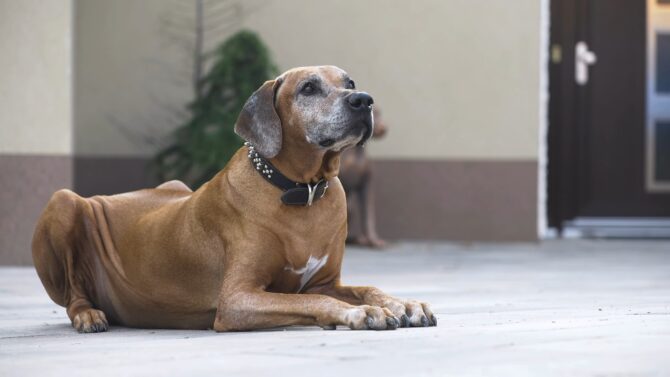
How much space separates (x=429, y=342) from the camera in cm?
362

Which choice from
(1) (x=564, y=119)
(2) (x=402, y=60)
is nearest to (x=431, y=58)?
(2) (x=402, y=60)

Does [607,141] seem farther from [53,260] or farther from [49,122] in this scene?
[53,260]

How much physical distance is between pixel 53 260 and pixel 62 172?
293cm

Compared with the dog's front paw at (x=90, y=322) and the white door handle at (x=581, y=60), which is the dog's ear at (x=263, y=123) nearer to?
the dog's front paw at (x=90, y=322)

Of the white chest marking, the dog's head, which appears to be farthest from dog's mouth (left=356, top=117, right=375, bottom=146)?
the white chest marking

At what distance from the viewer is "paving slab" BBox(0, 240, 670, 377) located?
323 cm

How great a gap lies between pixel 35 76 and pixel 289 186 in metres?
3.71

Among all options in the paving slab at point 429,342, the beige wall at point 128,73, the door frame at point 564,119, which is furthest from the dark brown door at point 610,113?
the paving slab at point 429,342

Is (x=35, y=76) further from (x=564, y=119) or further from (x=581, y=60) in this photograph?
(x=581, y=60)

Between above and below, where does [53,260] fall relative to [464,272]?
above

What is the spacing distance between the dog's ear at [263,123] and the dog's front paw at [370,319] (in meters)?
0.67

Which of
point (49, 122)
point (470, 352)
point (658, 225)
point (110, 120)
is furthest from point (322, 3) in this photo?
point (470, 352)

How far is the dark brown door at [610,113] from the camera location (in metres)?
10.2

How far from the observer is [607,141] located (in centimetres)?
1032
